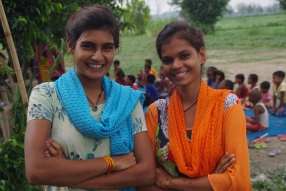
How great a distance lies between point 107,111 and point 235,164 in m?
0.67

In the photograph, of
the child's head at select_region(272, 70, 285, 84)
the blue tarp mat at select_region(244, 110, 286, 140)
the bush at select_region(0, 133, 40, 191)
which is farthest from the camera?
the child's head at select_region(272, 70, 285, 84)

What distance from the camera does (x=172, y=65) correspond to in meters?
1.84

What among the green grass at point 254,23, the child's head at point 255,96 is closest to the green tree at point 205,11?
the green grass at point 254,23

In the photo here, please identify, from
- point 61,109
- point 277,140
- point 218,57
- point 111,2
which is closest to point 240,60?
point 218,57

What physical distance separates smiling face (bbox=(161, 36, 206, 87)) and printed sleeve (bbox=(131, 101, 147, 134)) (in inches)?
9.9

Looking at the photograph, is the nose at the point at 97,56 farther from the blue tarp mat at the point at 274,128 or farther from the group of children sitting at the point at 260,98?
the group of children sitting at the point at 260,98

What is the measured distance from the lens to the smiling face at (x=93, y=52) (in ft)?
5.43

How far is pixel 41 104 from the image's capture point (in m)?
1.62

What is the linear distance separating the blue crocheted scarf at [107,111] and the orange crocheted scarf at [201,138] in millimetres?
241

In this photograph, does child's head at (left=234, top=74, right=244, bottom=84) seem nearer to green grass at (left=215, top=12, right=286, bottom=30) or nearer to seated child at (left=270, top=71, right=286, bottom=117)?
seated child at (left=270, top=71, right=286, bottom=117)

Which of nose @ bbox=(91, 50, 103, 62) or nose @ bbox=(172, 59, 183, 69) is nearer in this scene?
nose @ bbox=(91, 50, 103, 62)

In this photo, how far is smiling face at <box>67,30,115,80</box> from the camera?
1.66 meters

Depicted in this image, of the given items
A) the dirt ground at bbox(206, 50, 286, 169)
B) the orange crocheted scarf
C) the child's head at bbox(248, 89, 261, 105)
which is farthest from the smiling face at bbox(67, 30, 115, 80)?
the child's head at bbox(248, 89, 261, 105)

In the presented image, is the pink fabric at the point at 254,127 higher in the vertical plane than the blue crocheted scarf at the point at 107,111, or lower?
lower
